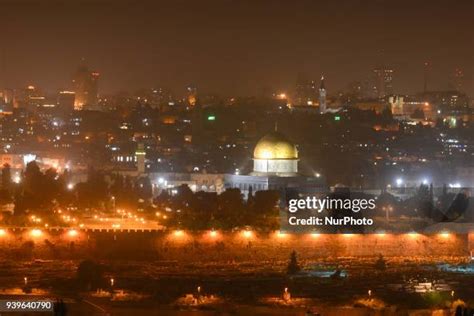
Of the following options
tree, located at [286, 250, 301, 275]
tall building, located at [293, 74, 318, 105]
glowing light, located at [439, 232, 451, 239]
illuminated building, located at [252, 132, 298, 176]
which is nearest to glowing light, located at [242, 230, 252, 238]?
tree, located at [286, 250, 301, 275]

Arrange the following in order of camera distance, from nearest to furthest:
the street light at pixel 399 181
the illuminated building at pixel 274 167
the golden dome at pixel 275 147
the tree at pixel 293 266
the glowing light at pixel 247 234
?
the tree at pixel 293 266
the glowing light at pixel 247 234
the illuminated building at pixel 274 167
the golden dome at pixel 275 147
the street light at pixel 399 181

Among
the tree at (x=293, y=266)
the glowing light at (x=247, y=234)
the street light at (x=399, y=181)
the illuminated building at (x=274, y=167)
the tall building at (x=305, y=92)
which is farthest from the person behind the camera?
the tall building at (x=305, y=92)

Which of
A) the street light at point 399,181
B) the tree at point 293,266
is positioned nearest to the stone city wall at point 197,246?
the tree at point 293,266

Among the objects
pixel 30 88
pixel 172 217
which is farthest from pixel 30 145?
pixel 30 88

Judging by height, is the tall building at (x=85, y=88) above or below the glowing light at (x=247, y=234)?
above

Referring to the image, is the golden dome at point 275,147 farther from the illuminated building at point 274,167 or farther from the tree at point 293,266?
the tree at point 293,266

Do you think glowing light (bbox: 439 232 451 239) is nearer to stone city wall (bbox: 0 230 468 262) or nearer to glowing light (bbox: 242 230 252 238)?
stone city wall (bbox: 0 230 468 262)
